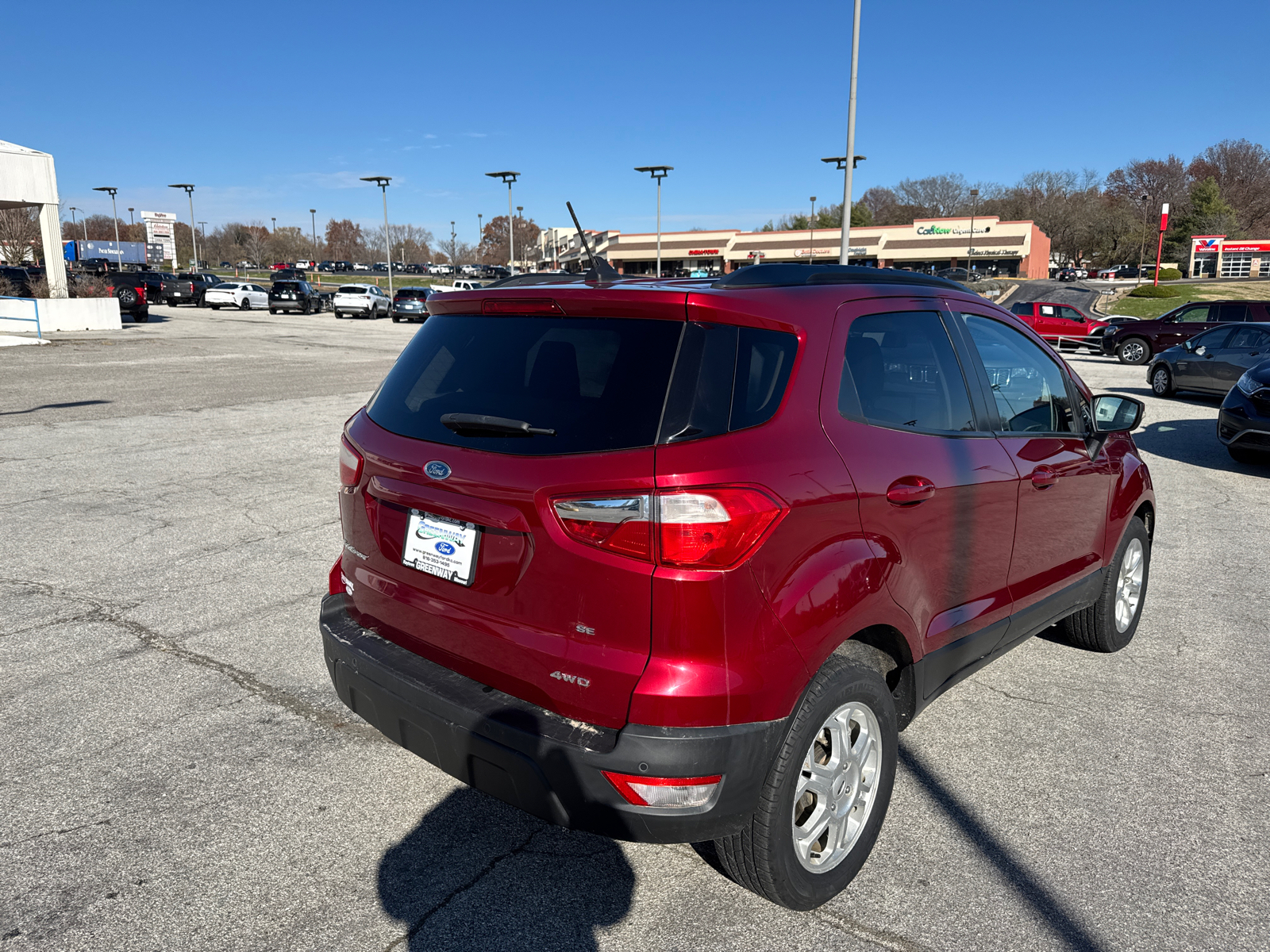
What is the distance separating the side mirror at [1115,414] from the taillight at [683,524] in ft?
8.46

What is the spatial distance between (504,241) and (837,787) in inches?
5744

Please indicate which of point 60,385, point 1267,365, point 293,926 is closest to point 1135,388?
point 1267,365

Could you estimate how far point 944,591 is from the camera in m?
3.04

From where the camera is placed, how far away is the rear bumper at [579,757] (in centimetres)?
222

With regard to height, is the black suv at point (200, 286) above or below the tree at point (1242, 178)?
below

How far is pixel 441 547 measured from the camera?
2.60 metres

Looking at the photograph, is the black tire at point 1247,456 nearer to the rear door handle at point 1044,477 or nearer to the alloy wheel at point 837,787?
the rear door handle at point 1044,477

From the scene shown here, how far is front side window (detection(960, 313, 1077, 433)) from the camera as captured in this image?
3503mm

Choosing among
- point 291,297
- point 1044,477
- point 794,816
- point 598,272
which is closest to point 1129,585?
point 1044,477

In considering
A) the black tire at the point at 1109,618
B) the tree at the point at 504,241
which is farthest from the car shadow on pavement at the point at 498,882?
the tree at the point at 504,241

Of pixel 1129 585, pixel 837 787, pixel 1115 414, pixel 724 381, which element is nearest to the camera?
pixel 724 381

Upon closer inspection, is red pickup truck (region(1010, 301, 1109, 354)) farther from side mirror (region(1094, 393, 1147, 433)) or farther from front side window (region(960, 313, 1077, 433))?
front side window (region(960, 313, 1077, 433))

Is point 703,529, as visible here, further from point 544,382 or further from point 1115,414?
point 1115,414

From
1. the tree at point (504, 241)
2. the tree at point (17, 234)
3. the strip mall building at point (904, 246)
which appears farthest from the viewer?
the tree at point (504, 241)
